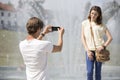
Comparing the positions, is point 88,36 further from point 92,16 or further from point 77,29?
point 77,29

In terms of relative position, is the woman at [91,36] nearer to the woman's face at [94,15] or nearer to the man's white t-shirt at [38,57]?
the woman's face at [94,15]

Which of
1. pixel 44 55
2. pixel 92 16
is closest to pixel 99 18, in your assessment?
pixel 92 16

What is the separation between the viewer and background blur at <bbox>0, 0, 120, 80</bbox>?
788cm

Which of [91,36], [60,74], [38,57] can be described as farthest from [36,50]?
[60,74]

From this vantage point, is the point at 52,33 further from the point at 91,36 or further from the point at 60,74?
the point at 91,36

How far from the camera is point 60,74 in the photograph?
7.78 m

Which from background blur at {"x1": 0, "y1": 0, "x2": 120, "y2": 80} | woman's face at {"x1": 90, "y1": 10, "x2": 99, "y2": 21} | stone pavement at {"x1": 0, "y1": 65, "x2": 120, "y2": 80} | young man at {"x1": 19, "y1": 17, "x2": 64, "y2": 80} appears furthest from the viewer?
background blur at {"x1": 0, "y1": 0, "x2": 120, "y2": 80}

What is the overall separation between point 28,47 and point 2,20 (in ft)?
14.0

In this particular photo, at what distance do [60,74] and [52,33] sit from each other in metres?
0.84

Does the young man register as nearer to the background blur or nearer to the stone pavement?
the stone pavement

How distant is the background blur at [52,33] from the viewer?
788 cm

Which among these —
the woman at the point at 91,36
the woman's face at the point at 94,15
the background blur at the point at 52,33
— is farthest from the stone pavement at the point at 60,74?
Answer: the woman's face at the point at 94,15

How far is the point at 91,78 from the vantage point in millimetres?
5336

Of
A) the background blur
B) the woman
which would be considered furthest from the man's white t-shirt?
the background blur
